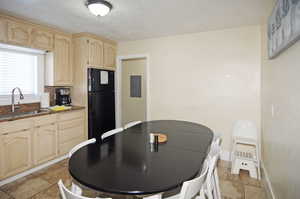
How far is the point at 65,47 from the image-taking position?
330 centimetres

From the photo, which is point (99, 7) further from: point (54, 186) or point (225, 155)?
point (225, 155)

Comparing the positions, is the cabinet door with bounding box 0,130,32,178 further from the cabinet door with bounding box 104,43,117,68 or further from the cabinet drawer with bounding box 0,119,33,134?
the cabinet door with bounding box 104,43,117,68

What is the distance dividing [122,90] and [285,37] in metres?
3.58

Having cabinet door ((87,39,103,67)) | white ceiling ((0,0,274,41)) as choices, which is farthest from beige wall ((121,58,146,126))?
white ceiling ((0,0,274,41))

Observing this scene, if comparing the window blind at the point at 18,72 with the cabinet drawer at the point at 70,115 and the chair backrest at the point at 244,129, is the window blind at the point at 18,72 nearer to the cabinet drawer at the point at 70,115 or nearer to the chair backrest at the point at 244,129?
the cabinet drawer at the point at 70,115

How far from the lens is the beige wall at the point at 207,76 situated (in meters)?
2.91

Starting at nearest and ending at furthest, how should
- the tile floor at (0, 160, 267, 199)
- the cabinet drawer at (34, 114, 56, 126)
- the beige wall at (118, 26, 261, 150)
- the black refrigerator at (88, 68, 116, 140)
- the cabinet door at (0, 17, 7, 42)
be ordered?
the tile floor at (0, 160, 267, 199)
the cabinet door at (0, 17, 7, 42)
the cabinet drawer at (34, 114, 56, 126)
the beige wall at (118, 26, 261, 150)
the black refrigerator at (88, 68, 116, 140)

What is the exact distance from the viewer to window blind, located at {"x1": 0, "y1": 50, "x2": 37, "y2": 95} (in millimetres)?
2711

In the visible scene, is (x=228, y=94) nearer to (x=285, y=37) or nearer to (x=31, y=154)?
(x=285, y=37)

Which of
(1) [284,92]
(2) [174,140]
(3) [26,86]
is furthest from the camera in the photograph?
(3) [26,86]

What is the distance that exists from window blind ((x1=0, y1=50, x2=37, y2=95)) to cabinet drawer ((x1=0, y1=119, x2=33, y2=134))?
28.2 inches

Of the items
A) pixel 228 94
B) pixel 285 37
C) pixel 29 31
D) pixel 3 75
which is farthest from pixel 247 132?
pixel 3 75

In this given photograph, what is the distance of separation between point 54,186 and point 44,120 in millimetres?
1028

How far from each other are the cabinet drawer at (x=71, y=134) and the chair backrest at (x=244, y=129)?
2800mm
